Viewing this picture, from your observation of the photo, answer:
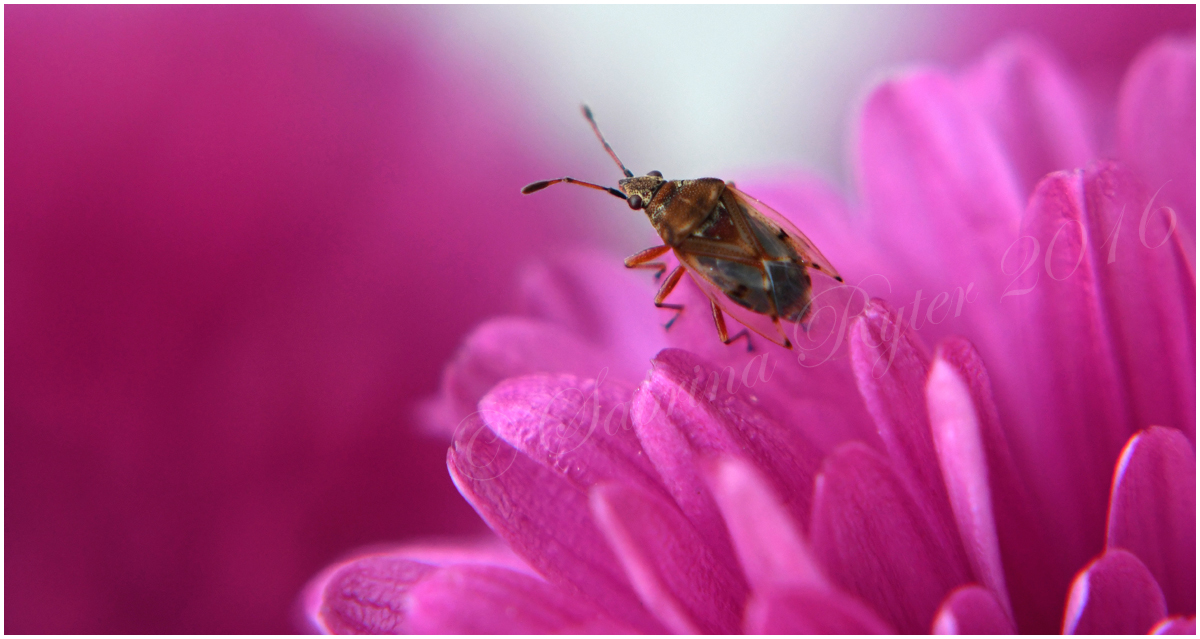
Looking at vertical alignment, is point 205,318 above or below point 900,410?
above

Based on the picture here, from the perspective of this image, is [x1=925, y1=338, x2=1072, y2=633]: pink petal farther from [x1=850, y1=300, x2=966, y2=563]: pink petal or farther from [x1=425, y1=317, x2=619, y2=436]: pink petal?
[x1=425, y1=317, x2=619, y2=436]: pink petal

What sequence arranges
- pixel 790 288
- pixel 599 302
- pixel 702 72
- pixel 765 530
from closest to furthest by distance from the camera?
pixel 765 530 < pixel 790 288 < pixel 599 302 < pixel 702 72

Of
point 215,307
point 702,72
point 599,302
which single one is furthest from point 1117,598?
point 702,72

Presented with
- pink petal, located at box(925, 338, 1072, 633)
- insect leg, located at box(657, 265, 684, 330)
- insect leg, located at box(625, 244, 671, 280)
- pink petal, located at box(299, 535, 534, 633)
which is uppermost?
insect leg, located at box(625, 244, 671, 280)

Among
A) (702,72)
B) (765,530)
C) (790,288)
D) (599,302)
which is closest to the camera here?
(765,530)

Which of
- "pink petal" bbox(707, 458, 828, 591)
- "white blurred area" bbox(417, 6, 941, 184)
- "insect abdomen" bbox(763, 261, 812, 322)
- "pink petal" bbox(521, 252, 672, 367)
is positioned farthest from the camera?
"white blurred area" bbox(417, 6, 941, 184)

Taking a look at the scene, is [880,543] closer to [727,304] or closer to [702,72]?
[727,304]

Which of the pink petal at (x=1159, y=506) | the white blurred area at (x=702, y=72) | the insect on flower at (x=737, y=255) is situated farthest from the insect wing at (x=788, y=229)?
the white blurred area at (x=702, y=72)

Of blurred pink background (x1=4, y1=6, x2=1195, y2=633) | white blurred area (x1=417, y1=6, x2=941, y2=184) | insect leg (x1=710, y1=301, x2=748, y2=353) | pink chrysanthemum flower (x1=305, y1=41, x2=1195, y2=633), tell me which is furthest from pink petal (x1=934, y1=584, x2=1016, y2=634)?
white blurred area (x1=417, y1=6, x2=941, y2=184)
